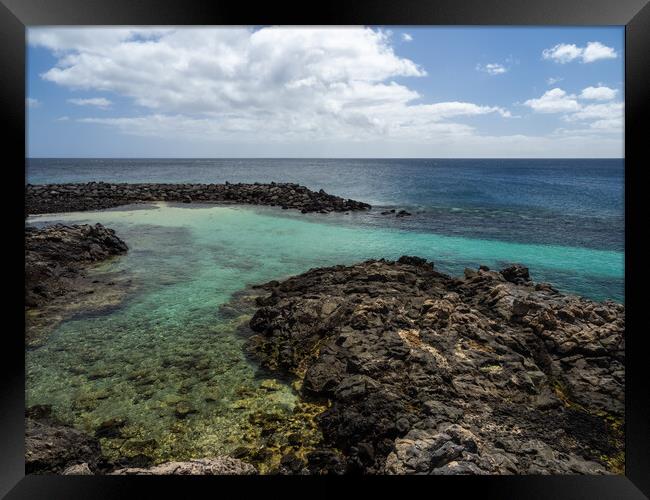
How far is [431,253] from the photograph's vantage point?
20.5 meters

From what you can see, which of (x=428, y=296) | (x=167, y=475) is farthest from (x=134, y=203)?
(x=167, y=475)

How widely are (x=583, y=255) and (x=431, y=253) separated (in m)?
7.37

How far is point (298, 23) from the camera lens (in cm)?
416

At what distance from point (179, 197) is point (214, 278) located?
22192mm

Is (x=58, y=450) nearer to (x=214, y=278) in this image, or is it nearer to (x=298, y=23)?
(x=298, y=23)

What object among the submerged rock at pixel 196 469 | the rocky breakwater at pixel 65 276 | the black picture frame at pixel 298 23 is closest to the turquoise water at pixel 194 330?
the rocky breakwater at pixel 65 276

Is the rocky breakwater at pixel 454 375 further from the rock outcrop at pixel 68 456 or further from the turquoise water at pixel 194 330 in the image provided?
the rock outcrop at pixel 68 456

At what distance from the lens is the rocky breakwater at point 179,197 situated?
30.9 meters

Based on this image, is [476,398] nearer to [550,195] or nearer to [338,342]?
[338,342]

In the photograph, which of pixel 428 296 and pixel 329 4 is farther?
pixel 428 296

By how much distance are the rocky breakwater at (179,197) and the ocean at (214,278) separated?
1957 mm

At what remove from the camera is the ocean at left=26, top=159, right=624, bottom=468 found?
7660mm

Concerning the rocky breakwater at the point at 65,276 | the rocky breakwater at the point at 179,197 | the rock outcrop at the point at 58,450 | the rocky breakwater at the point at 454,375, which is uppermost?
the rocky breakwater at the point at 179,197

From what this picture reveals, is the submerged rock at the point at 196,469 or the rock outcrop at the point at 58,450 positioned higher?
the submerged rock at the point at 196,469
